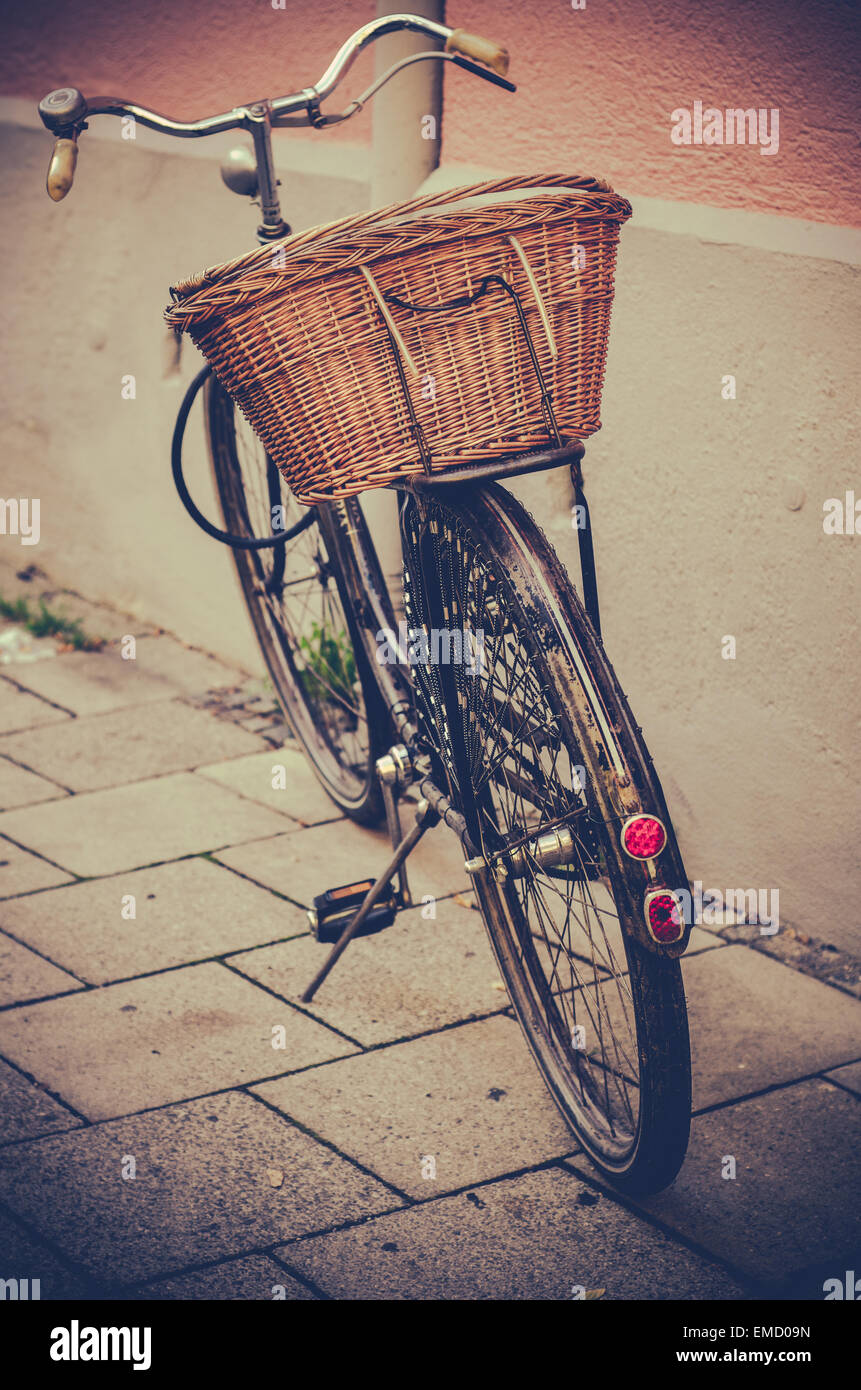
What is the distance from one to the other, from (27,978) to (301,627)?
1.27 meters

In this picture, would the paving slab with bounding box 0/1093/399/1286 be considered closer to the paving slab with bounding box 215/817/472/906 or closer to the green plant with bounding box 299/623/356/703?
the paving slab with bounding box 215/817/472/906

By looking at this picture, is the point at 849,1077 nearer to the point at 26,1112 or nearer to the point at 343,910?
the point at 343,910

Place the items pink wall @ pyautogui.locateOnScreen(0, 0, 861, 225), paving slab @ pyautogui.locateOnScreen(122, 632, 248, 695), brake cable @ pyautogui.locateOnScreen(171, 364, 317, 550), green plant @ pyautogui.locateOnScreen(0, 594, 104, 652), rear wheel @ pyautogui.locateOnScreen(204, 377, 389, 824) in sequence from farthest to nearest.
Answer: green plant @ pyautogui.locateOnScreen(0, 594, 104, 652) → paving slab @ pyautogui.locateOnScreen(122, 632, 248, 695) → rear wheel @ pyautogui.locateOnScreen(204, 377, 389, 824) → brake cable @ pyautogui.locateOnScreen(171, 364, 317, 550) → pink wall @ pyautogui.locateOnScreen(0, 0, 861, 225)

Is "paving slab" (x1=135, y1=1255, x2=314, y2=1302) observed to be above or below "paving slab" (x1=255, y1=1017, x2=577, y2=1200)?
below

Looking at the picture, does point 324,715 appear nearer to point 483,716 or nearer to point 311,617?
point 311,617

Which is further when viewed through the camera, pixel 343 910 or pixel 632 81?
pixel 632 81

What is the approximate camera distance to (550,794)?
2.25 meters

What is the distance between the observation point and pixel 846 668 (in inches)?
112

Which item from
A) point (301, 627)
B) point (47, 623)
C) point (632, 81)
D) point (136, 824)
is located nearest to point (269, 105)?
point (632, 81)

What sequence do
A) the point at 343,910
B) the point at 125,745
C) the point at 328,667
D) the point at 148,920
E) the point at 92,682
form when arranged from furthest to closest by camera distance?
1. the point at 92,682
2. the point at 125,745
3. the point at 328,667
4. the point at 148,920
5. the point at 343,910

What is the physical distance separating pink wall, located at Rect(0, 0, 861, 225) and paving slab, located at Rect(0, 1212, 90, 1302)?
232 cm

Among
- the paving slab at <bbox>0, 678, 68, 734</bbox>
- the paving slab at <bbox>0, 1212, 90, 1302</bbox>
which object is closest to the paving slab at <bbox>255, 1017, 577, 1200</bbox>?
the paving slab at <bbox>0, 1212, 90, 1302</bbox>

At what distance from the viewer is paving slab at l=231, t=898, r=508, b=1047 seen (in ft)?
9.32

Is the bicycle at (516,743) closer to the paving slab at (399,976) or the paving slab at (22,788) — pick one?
the paving slab at (399,976)
